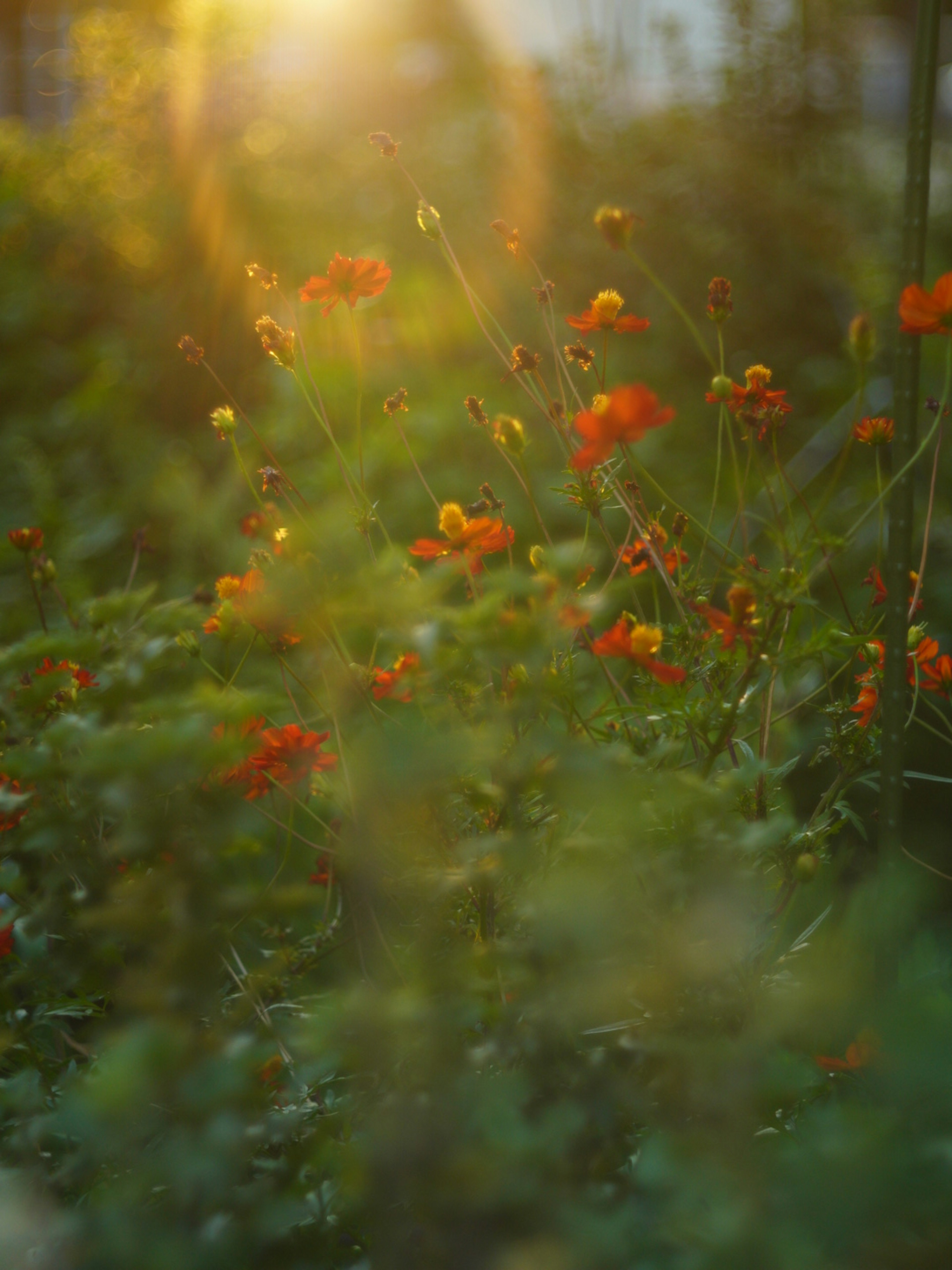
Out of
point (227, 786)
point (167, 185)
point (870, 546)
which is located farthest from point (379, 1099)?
point (167, 185)

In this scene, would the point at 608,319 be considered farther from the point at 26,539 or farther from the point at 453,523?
the point at 26,539

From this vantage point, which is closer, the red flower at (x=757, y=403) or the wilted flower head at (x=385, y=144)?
the red flower at (x=757, y=403)

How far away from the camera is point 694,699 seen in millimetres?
845

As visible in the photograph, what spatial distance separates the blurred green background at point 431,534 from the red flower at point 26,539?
0.18 m

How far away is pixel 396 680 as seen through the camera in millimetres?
872

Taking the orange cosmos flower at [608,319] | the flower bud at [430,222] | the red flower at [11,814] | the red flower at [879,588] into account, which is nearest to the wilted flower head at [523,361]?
the orange cosmos flower at [608,319]

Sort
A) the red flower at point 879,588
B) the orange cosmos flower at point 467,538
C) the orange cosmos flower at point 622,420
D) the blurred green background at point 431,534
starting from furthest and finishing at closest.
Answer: the red flower at point 879,588 < the orange cosmos flower at point 467,538 < the orange cosmos flower at point 622,420 < the blurred green background at point 431,534

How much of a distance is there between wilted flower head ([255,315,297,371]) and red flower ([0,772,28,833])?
0.49m

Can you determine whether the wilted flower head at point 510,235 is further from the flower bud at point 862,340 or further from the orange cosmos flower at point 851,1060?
the orange cosmos flower at point 851,1060

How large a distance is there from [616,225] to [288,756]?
0.57m

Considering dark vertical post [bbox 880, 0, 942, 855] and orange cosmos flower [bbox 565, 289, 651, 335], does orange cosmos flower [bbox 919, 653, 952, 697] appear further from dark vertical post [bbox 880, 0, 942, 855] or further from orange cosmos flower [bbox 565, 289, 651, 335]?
orange cosmos flower [bbox 565, 289, 651, 335]

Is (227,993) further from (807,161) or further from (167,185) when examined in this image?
(807,161)

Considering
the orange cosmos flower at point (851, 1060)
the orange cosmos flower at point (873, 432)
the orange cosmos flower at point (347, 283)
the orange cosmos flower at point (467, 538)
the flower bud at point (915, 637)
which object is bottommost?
the orange cosmos flower at point (851, 1060)

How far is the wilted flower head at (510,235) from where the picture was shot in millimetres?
975
